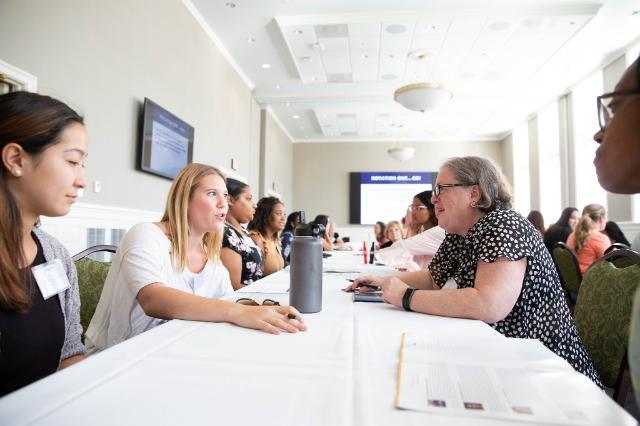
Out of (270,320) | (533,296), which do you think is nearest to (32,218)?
(270,320)

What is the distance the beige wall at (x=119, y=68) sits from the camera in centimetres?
255

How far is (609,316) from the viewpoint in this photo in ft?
3.74

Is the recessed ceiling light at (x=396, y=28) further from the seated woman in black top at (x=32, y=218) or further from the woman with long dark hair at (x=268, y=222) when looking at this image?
the seated woman in black top at (x=32, y=218)

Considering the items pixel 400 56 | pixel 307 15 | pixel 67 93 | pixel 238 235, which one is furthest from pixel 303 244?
pixel 400 56

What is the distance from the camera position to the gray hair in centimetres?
130

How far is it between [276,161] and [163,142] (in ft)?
15.3

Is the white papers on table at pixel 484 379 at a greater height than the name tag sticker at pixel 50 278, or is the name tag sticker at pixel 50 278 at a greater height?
the name tag sticker at pixel 50 278

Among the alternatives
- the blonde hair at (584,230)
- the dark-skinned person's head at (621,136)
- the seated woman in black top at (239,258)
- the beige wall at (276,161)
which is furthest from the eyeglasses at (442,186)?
the beige wall at (276,161)

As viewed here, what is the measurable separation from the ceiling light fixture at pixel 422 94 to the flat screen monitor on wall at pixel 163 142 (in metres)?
2.62

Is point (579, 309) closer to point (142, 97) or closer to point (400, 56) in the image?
point (142, 97)

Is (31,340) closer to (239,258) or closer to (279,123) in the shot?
(239,258)

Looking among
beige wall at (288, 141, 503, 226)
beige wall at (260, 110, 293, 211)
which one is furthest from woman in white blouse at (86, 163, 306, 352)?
beige wall at (288, 141, 503, 226)

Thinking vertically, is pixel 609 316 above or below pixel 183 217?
below

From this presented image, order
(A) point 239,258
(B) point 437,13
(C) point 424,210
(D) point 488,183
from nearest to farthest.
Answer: (D) point 488,183 → (A) point 239,258 → (C) point 424,210 → (B) point 437,13
